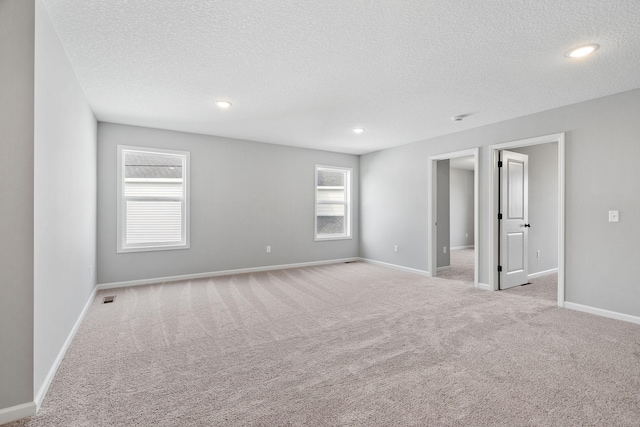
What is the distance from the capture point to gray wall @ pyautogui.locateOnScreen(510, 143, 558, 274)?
17.0ft

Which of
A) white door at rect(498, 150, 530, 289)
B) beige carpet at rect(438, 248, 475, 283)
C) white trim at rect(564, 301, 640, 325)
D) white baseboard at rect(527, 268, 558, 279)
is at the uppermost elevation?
white door at rect(498, 150, 530, 289)

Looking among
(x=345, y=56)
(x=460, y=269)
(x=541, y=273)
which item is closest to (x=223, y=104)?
(x=345, y=56)

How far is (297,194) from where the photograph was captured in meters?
6.20

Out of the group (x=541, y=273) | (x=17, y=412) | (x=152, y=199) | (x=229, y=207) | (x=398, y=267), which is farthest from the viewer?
(x=398, y=267)

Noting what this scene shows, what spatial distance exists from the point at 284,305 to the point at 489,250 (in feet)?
10.3

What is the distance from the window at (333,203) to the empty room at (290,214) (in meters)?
0.90

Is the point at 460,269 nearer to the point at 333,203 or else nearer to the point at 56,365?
the point at 333,203

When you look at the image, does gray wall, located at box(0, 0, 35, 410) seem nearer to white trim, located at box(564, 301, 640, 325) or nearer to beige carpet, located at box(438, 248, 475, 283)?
white trim, located at box(564, 301, 640, 325)

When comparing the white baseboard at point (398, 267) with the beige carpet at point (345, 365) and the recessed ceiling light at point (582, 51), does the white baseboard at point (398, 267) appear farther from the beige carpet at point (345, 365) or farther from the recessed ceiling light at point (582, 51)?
the recessed ceiling light at point (582, 51)

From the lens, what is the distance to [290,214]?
20.1 feet

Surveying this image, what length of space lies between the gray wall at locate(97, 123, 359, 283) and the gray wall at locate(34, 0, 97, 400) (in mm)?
1187

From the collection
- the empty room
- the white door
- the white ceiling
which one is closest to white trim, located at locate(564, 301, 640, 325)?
the empty room

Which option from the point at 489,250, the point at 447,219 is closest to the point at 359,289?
the point at 489,250

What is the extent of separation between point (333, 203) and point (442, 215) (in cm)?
232
